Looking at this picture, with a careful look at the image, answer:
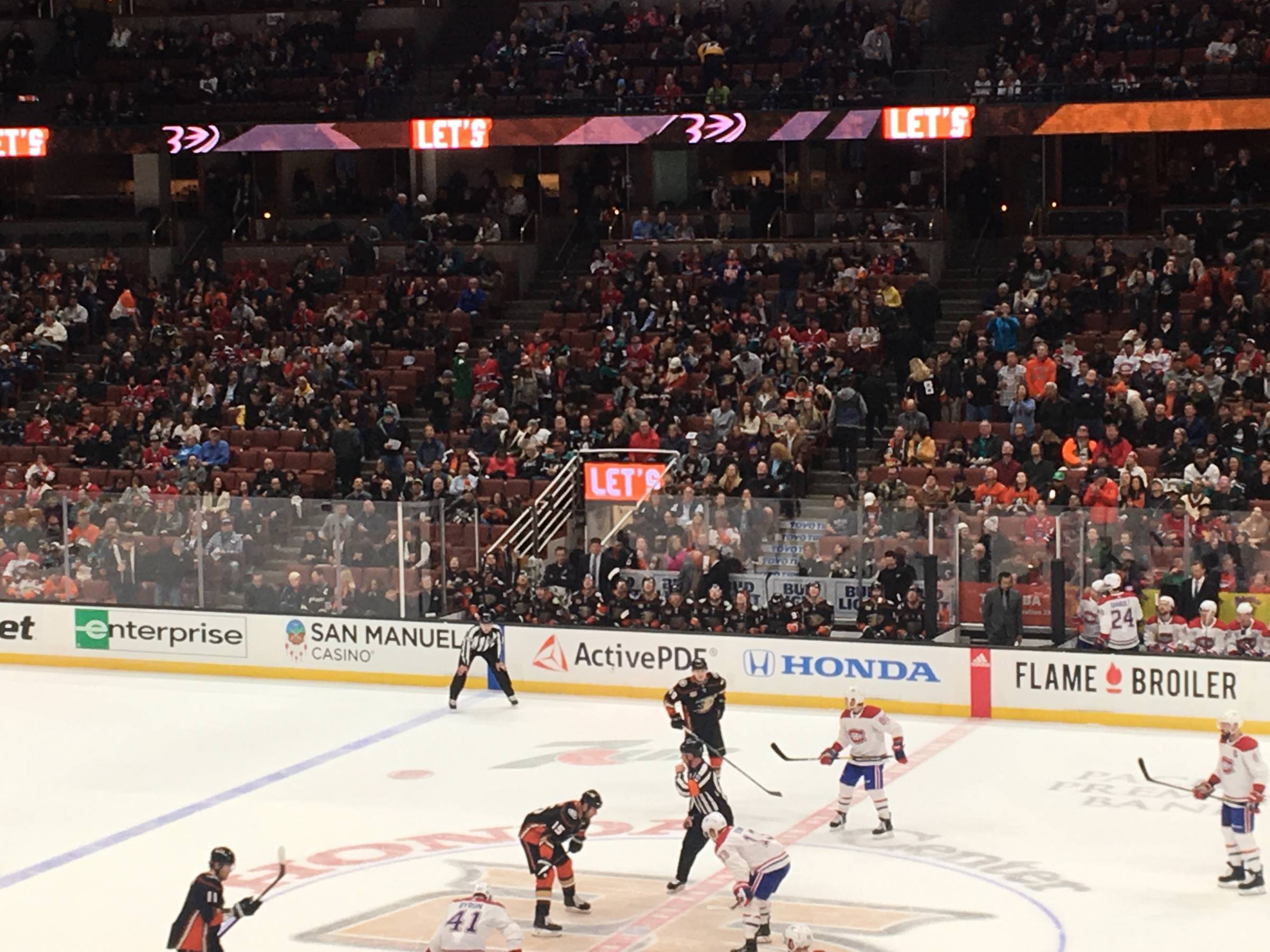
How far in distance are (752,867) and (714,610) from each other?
816cm

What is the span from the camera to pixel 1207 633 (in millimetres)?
18484

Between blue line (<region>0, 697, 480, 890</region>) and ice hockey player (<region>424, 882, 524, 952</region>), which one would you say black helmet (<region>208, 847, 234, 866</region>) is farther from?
blue line (<region>0, 697, 480, 890</region>)

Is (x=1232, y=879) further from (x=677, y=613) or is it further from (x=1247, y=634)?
(x=677, y=613)

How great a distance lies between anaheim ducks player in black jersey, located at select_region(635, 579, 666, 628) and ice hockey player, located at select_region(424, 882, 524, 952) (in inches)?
388

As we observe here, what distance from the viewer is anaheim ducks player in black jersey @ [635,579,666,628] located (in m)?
20.6

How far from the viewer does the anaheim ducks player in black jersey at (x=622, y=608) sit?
816 inches

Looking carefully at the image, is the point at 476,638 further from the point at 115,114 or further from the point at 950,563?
the point at 115,114

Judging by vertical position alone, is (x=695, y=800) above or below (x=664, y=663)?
below

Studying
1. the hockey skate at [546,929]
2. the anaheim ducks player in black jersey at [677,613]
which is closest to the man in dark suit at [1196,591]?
the anaheim ducks player in black jersey at [677,613]

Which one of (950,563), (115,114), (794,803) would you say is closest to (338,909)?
(794,803)

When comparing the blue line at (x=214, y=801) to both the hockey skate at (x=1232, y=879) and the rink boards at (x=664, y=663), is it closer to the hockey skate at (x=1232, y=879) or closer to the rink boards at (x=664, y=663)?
the rink boards at (x=664, y=663)

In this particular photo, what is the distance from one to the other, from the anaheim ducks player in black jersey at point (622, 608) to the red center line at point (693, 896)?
3845mm

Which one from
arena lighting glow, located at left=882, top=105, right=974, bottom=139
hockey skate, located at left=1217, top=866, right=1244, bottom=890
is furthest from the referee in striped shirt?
arena lighting glow, located at left=882, top=105, right=974, bottom=139

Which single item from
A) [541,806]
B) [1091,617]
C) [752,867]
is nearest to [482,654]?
[541,806]
